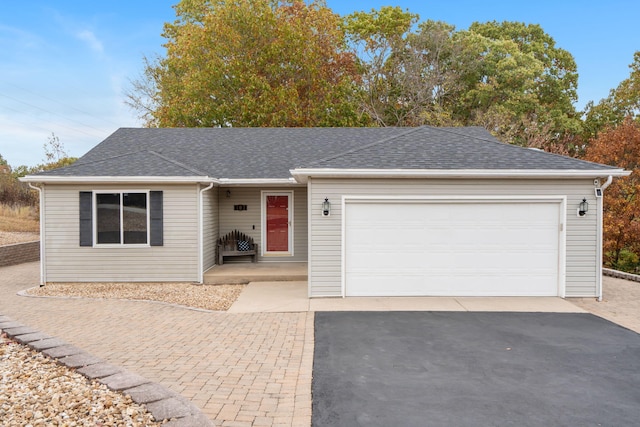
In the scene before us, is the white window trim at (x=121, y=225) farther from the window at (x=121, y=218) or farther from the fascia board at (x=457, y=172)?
the fascia board at (x=457, y=172)

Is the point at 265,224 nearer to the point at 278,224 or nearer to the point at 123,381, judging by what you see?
the point at 278,224

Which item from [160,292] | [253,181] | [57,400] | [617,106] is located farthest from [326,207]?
[617,106]

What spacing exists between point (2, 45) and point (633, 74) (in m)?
34.2

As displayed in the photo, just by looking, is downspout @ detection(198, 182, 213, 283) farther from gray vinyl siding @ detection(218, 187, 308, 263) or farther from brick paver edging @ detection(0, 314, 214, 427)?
brick paver edging @ detection(0, 314, 214, 427)

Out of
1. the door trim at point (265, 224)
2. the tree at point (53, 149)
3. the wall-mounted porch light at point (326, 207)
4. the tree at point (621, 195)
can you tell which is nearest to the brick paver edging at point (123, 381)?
the wall-mounted porch light at point (326, 207)

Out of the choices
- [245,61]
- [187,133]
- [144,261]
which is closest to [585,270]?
[144,261]

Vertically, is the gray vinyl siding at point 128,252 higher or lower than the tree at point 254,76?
lower

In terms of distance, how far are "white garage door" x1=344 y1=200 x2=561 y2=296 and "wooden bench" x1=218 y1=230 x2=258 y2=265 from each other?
163 inches

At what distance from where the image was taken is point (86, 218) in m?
9.77

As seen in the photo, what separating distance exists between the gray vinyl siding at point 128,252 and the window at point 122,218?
245mm

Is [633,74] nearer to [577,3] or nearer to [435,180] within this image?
[577,3]

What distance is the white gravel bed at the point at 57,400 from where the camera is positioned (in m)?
3.10

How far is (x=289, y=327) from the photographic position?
20.7 feet

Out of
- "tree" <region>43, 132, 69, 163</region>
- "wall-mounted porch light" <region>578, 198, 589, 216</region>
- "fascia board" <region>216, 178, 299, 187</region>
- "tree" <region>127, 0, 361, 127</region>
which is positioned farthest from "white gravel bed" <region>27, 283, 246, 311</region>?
"tree" <region>43, 132, 69, 163</region>
